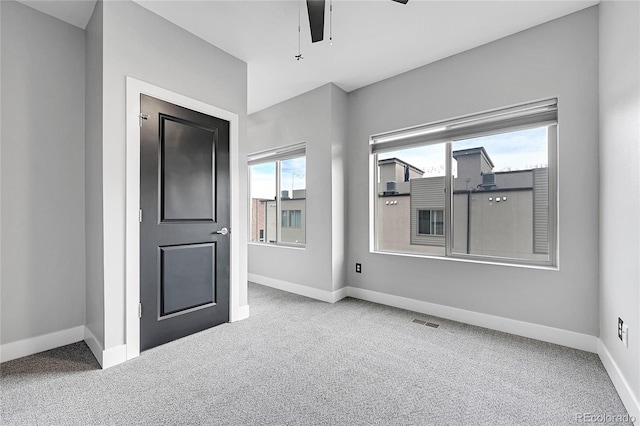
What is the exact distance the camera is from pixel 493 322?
2.69 metres

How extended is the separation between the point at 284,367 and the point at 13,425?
1.44 meters

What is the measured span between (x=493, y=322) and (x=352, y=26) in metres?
2.97

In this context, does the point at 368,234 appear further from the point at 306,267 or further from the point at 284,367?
the point at 284,367

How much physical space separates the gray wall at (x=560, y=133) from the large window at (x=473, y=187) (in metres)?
0.14

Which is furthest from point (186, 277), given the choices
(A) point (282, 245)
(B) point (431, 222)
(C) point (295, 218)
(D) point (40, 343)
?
(B) point (431, 222)

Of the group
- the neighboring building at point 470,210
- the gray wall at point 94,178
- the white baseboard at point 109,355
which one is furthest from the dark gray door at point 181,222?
the neighboring building at point 470,210

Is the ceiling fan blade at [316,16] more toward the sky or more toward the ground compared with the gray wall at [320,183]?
more toward the sky

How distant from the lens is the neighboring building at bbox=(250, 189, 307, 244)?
13.7 ft

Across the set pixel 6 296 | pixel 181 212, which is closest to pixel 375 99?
pixel 181 212

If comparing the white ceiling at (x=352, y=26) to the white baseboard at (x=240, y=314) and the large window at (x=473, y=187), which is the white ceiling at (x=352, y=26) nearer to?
the large window at (x=473, y=187)

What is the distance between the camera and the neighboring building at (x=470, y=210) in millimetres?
2613

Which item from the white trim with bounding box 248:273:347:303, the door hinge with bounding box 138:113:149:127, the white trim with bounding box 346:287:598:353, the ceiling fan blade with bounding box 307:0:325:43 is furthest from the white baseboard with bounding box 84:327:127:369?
the ceiling fan blade with bounding box 307:0:325:43

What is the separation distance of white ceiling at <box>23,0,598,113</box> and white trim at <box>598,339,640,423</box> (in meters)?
2.61

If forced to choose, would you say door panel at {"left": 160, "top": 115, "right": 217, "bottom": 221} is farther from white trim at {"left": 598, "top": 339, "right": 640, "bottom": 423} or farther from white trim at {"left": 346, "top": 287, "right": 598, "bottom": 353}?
white trim at {"left": 598, "top": 339, "right": 640, "bottom": 423}
